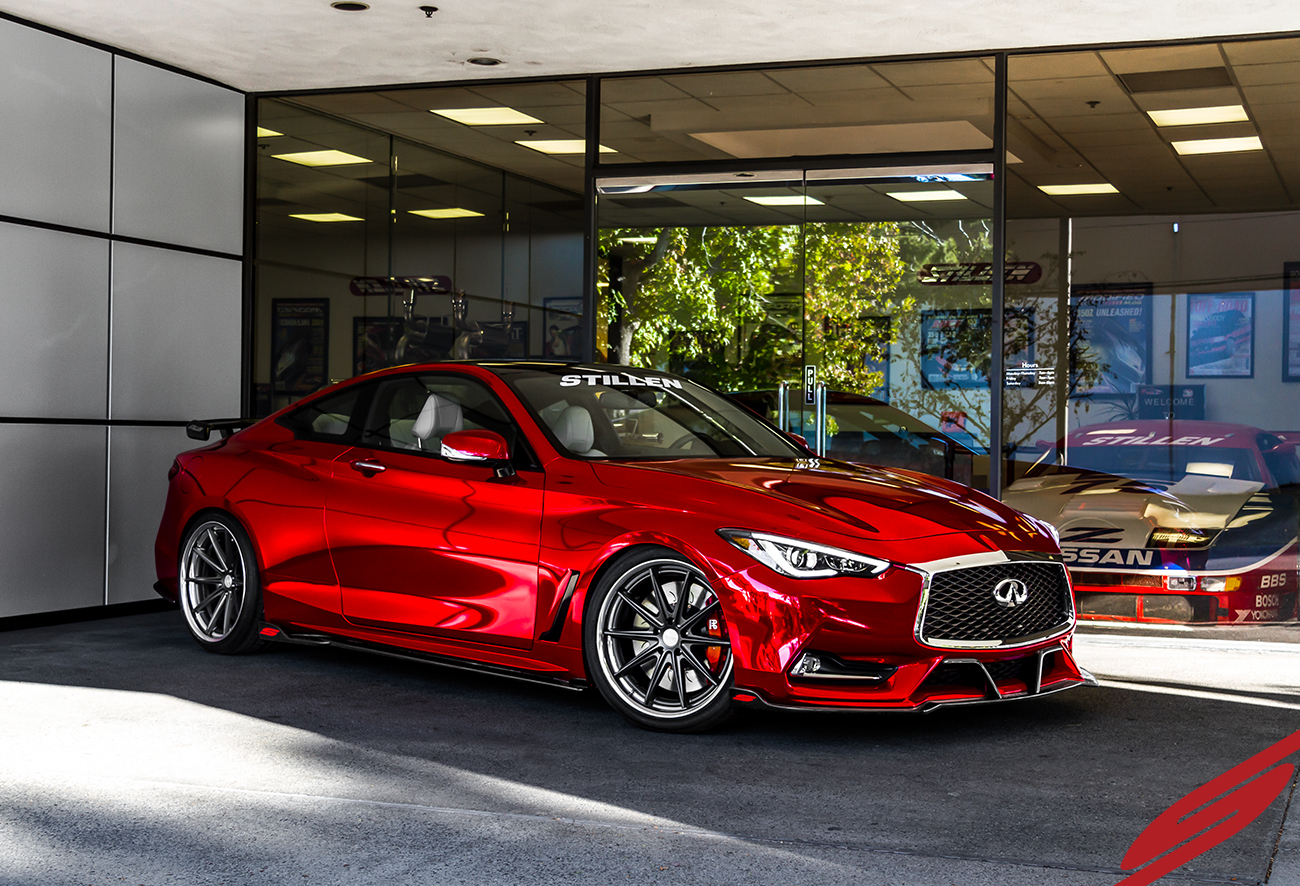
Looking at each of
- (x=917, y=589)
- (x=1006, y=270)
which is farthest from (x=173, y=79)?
(x=917, y=589)

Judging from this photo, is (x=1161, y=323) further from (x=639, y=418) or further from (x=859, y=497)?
(x=859, y=497)

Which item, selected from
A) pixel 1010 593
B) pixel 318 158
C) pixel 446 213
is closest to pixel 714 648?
pixel 1010 593

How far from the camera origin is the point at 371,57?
8.77 meters

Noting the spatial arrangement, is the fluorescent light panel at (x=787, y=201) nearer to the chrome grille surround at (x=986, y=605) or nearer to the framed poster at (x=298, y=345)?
the framed poster at (x=298, y=345)

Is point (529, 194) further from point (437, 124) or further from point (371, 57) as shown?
point (371, 57)

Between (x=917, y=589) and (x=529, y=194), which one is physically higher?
(x=529, y=194)

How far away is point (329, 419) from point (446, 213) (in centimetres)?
392

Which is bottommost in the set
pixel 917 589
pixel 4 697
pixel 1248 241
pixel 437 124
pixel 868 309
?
pixel 4 697

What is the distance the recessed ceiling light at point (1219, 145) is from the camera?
8734 mm

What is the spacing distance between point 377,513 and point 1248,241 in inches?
294

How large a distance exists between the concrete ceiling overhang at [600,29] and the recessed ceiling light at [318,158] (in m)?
0.84

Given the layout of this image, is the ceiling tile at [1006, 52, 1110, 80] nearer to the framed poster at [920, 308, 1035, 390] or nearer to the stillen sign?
the framed poster at [920, 308, 1035, 390]

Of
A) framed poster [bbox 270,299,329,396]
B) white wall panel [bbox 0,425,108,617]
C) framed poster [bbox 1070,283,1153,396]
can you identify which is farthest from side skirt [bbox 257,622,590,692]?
framed poster [bbox 1070,283,1153,396]

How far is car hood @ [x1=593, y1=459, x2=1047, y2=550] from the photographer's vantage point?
15.8ft
